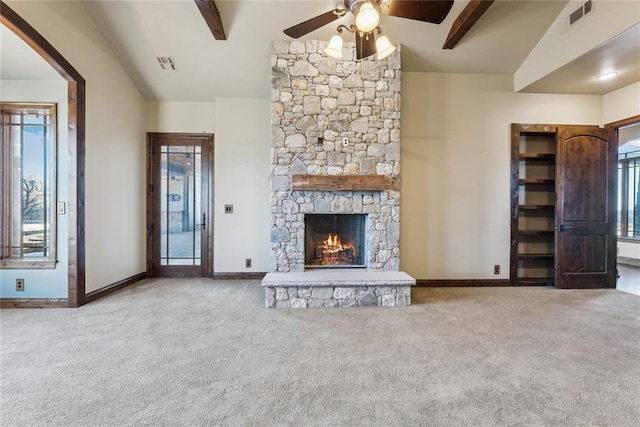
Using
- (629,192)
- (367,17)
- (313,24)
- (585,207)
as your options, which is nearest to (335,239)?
(313,24)

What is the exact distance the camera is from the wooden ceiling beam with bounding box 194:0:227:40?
121 inches

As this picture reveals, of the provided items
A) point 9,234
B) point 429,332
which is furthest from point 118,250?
point 429,332

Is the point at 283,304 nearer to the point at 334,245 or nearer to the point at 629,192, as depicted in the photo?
the point at 334,245

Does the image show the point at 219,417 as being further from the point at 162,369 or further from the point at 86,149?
the point at 86,149

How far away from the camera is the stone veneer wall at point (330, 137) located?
12.2 feet

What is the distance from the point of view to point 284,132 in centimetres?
371

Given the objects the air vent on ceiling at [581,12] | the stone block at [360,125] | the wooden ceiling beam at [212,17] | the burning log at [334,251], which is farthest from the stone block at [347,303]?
the air vent on ceiling at [581,12]

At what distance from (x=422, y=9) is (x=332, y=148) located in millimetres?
1812

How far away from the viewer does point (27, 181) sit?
348cm

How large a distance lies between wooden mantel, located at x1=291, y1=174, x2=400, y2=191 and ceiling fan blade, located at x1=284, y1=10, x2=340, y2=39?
1563mm

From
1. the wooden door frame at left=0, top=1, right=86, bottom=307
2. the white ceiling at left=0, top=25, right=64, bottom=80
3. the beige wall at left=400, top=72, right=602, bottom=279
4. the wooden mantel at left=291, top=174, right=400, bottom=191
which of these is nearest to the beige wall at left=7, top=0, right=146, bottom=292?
the wooden door frame at left=0, top=1, right=86, bottom=307

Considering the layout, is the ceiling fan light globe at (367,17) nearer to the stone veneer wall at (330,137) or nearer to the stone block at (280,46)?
the stone veneer wall at (330,137)

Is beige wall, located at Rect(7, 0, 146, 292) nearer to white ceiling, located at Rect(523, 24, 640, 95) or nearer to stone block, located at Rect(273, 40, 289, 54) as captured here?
stone block, located at Rect(273, 40, 289, 54)

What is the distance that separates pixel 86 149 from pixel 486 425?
15.3 ft
